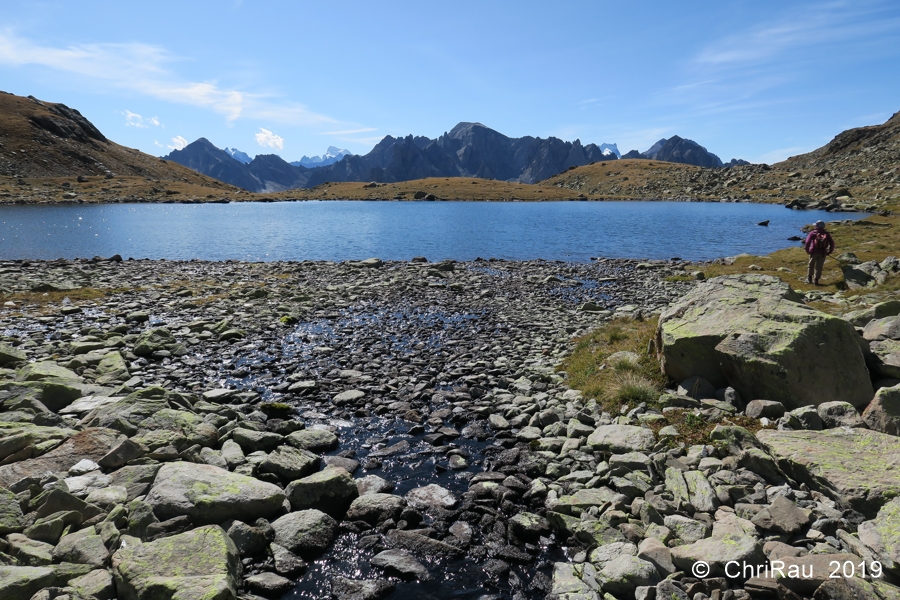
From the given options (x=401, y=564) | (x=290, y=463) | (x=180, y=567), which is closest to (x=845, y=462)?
(x=401, y=564)

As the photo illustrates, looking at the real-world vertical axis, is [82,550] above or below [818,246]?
below

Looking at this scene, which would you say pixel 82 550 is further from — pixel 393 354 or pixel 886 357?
pixel 886 357

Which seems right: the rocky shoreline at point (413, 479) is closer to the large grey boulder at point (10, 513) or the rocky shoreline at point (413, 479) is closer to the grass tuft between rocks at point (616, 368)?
the large grey boulder at point (10, 513)

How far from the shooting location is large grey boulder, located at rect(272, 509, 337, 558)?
905cm

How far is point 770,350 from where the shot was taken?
12141 millimetres

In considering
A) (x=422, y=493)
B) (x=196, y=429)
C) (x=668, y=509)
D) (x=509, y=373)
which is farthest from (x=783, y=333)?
(x=196, y=429)

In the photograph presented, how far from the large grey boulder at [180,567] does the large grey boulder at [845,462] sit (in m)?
10.7

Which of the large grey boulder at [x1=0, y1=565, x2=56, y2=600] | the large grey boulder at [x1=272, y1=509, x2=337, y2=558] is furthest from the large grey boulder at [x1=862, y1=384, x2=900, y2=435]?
the large grey boulder at [x1=0, y1=565, x2=56, y2=600]

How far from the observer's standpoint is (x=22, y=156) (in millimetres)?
178250

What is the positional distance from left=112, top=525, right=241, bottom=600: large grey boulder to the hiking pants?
35.4 metres

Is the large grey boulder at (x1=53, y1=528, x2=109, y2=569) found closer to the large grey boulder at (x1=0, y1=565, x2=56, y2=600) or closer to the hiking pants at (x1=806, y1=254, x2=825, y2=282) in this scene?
the large grey boulder at (x1=0, y1=565, x2=56, y2=600)

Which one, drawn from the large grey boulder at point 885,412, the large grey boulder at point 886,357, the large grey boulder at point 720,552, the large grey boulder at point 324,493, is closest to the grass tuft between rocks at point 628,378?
the large grey boulder at point 885,412

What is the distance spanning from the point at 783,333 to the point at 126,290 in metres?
38.8

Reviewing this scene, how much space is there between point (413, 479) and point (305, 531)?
3026 mm
